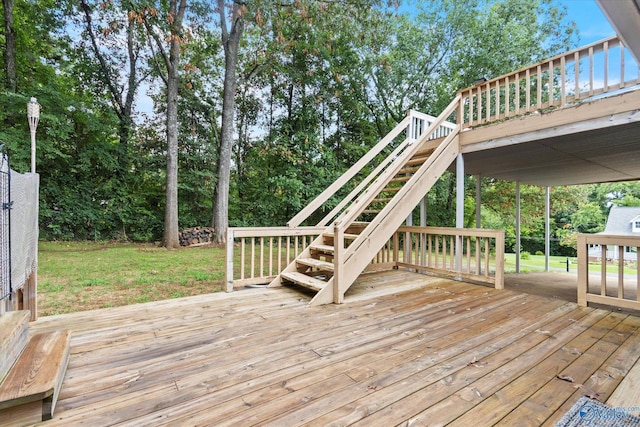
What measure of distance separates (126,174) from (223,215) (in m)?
4.09

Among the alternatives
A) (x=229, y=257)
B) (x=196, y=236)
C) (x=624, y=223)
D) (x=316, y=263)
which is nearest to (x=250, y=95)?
(x=196, y=236)

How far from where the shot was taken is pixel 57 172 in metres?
9.09

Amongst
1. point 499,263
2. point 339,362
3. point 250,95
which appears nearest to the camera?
point 339,362

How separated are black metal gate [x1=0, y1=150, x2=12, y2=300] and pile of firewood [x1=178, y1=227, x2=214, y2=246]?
735 centimetres

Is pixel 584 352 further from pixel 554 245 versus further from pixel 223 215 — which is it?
pixel 554 245

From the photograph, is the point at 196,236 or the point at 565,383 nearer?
the point at 565,383

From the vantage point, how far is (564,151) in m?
4.73

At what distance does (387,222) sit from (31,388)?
3478mm

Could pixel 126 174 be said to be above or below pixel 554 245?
above

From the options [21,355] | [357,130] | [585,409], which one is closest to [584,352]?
[585,409]

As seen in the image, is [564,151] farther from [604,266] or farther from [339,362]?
[339,362]

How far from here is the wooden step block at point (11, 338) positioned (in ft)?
4.93

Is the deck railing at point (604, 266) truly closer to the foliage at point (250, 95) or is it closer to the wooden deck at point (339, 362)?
the wooden deck at point (339, 362)

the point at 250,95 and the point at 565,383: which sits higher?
the point at 250,95
